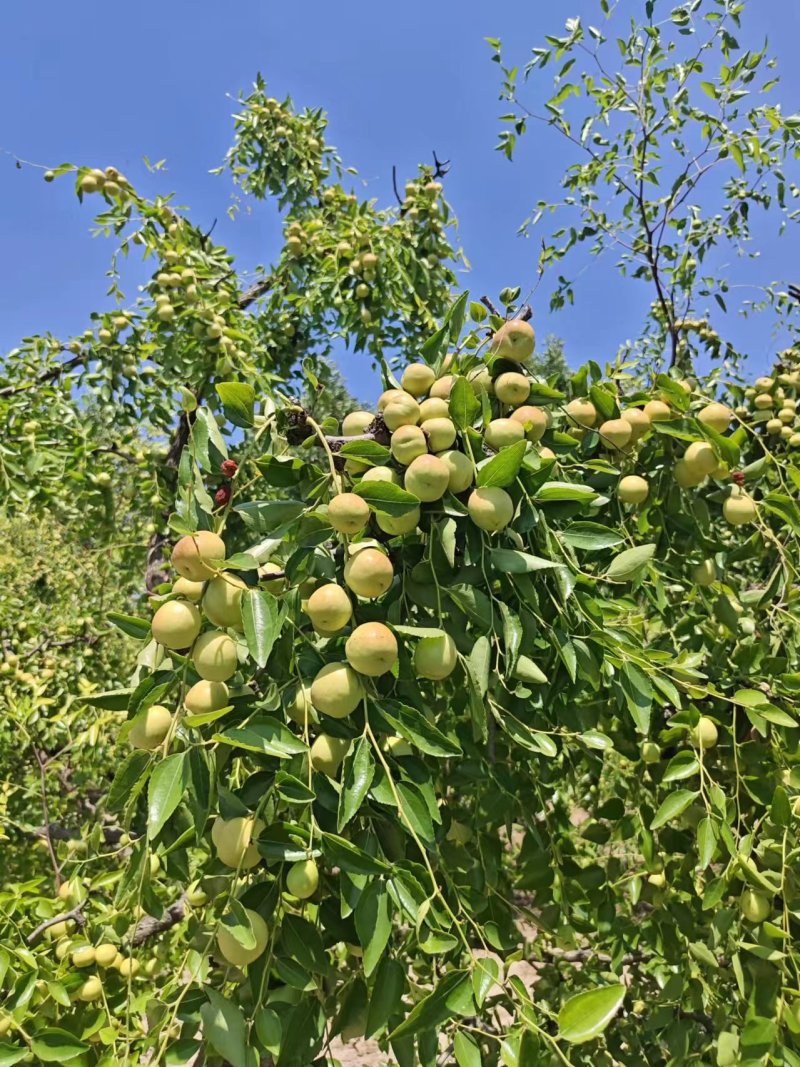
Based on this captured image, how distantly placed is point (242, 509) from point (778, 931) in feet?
3.65

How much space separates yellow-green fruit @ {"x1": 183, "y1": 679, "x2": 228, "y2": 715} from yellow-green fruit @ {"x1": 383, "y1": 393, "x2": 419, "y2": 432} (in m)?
0.51

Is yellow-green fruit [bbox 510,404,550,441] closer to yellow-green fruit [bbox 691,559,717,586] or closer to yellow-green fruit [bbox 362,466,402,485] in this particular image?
yellow-green fruit [bbox 362,466,402,485]

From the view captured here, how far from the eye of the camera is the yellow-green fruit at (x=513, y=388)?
4.38ft

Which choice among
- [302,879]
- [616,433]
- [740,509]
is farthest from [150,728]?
[740,509]

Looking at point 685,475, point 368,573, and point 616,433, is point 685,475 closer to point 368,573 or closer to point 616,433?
point 616,433

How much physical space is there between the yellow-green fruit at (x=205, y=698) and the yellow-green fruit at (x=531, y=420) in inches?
26.7

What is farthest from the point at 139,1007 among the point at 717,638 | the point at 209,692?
the point at 717,638

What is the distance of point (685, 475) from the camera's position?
1.58 m

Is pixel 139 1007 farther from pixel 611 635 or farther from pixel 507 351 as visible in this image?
pixel 507 351

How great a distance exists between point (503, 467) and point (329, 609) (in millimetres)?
Result: 336

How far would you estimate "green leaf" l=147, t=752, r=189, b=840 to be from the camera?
88cm

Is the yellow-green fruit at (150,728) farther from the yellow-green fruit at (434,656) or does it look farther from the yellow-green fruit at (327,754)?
the yellow-green fruit at (434,656)

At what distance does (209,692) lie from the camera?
3.39 ft

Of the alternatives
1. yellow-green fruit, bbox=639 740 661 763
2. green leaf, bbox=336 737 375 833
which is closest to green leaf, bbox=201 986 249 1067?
green leaf, bbox=336 737 375 833
